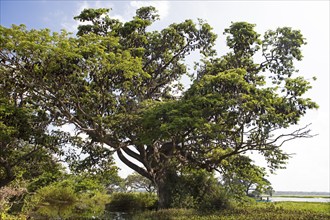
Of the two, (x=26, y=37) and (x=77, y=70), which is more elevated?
(x=26, y=37)

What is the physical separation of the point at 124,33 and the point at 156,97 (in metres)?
5.32

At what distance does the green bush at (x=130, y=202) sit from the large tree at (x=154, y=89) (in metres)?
6.83

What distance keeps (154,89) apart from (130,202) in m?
12.4

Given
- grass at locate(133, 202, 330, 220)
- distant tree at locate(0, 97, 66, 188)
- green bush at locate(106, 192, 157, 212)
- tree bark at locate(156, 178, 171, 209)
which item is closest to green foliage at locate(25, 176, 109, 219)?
green bush at locate(106, 192, 157, 212)

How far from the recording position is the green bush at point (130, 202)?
28725 mm

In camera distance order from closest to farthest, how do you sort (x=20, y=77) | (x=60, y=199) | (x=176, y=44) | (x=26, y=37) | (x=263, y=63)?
1. (x=26, y=37)
2. (x=20, y=77)
3. (x=263, y=63)
4. (x=176, y=44)
5. (x=60, y=199)

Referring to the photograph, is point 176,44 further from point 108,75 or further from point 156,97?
point 108,75

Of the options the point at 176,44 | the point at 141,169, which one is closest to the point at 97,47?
the point at 176,44

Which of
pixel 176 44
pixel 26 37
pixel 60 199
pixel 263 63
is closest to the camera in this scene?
pixel 26 37

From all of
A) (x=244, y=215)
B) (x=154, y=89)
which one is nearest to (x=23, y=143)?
(x=154, y=89)

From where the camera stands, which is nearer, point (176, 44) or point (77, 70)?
point (77, 70)

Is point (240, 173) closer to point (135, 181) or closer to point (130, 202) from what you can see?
point (130, 202)

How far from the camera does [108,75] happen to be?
1608cm

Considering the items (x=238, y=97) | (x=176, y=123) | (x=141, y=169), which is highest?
(x=238, y=97)
